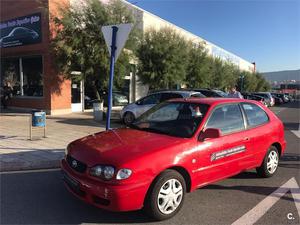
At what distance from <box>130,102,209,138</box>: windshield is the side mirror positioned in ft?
0.48

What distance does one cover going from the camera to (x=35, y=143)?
8.77 m

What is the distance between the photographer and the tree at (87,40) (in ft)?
47.8

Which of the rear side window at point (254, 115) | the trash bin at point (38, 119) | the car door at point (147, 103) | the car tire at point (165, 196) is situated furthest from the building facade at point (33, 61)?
the car tire at point (165, 196)

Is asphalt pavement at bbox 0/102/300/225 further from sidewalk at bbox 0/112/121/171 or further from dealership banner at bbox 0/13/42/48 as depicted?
dealership banner at bbox 0/13/42/48

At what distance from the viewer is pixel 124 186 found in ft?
12.7

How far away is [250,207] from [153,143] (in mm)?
1734

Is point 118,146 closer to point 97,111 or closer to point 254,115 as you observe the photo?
point 254,115

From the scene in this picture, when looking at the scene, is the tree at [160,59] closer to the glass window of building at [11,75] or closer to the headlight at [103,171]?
the glass window of building at [11,75]

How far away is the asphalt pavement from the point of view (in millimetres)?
4246

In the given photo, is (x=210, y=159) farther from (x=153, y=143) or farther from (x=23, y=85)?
(x=23, y=85)

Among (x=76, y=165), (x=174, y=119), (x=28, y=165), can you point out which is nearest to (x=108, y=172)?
(x=76, y=165)

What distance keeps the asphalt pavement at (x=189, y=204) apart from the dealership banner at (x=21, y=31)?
12330 millimetres

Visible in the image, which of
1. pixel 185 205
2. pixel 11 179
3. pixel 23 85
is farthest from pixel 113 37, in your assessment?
pixel 23 85

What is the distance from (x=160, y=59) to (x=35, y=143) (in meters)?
12.4
